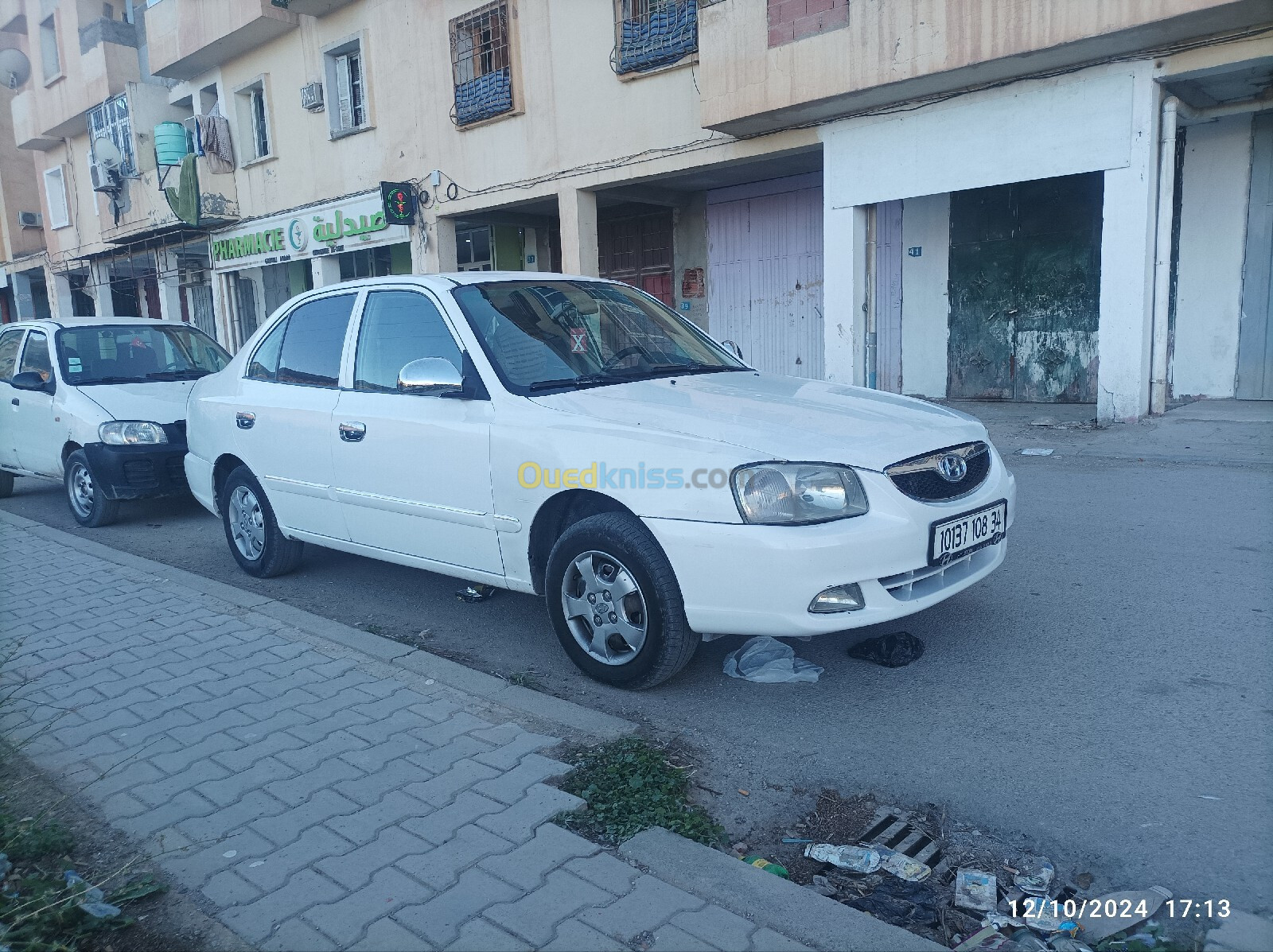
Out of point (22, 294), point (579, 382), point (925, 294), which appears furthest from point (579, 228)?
point (22, 294)

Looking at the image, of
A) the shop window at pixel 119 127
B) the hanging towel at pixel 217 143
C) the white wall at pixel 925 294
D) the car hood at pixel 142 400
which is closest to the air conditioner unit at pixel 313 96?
the hanging towel at pixel 217 143

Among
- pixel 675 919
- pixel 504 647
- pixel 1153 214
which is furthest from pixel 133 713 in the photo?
pixel 1153 214

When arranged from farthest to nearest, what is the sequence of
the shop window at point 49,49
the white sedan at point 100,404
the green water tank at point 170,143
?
the shop window at point 49,49, the green water tank at point 170,143, the white sedan at point 100,404

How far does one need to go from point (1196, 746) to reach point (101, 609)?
17.4 feet

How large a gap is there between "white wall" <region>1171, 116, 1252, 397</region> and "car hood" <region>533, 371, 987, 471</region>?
30.0 ft

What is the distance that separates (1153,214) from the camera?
9688 mm

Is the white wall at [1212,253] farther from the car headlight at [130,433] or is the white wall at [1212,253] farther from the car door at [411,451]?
the car headlight at [130,433]

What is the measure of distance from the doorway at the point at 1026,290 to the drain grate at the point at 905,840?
35.9 feet

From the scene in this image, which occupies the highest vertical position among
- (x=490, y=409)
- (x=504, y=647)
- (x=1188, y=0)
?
(x=1188, y=0)

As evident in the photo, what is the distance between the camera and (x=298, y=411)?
206 inches

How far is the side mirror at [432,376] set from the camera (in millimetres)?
4172

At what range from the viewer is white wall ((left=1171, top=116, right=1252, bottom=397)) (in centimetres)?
1111

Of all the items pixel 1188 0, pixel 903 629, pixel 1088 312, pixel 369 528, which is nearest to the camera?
pixel 903 629

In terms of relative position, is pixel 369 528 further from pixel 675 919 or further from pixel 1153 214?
pixel 1153 214
